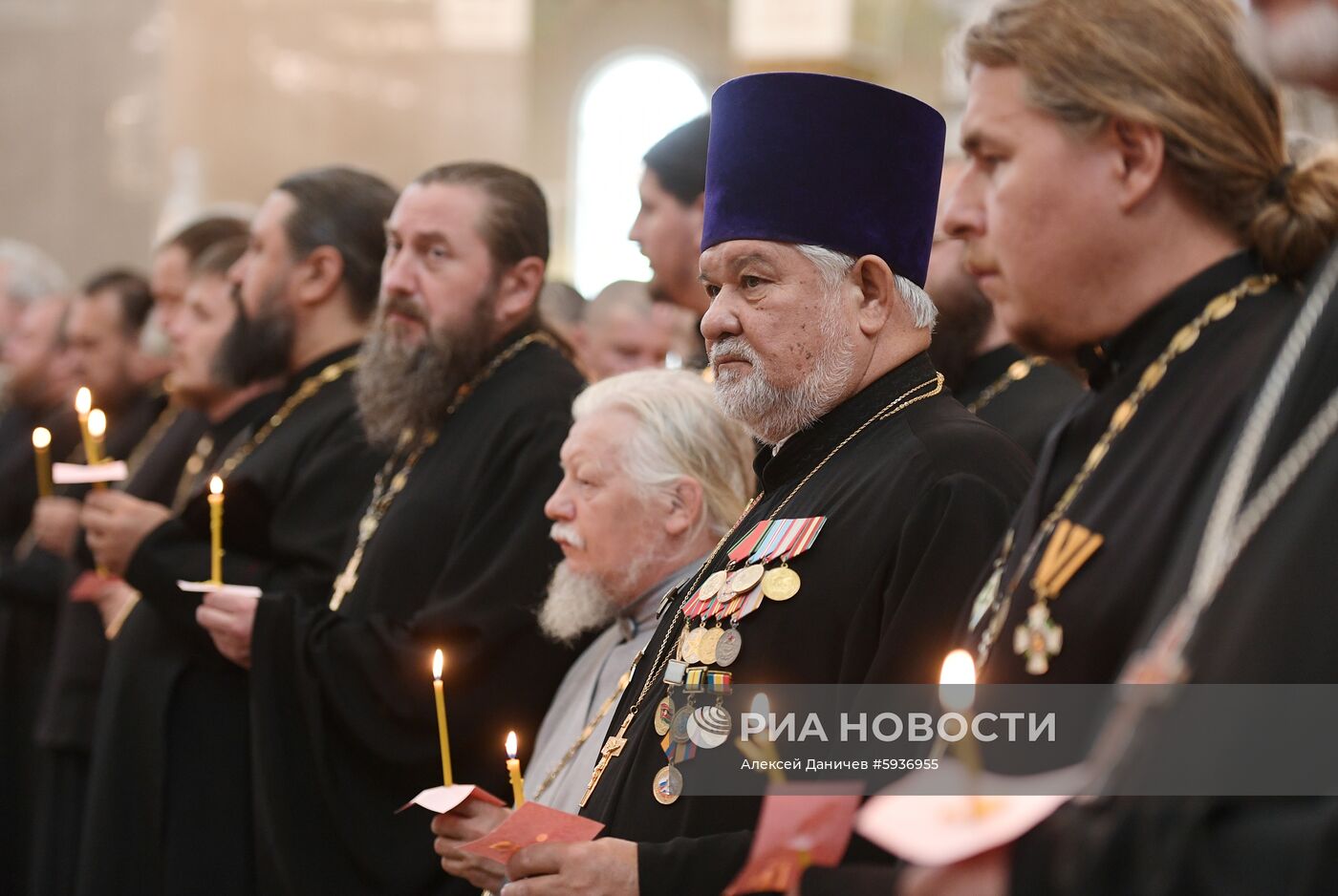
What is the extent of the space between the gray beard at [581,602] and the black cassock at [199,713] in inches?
48.3

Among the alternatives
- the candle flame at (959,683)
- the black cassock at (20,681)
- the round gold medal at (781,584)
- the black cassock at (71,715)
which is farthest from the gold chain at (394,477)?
the candle flame at (959,683)

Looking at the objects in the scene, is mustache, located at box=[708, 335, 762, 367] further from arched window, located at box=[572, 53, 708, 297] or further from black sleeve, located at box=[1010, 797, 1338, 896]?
arched window, located at box=[572, 53, 708, 297]

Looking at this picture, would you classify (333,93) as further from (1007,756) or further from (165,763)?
(1007,756)

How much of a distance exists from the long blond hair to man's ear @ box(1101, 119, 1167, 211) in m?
0.01

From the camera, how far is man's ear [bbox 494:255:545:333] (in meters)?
4.75

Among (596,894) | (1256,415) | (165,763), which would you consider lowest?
(165,763)

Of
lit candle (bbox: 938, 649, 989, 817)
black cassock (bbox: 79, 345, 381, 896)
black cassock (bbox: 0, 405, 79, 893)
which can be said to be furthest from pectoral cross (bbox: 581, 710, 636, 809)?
black cassock (bbox: 0, 405, 79, 893)

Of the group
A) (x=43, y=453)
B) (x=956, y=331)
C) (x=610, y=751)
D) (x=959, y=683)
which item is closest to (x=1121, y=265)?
(x=959, y=683)

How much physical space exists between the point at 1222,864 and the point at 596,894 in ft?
4.39

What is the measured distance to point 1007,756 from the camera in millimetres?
1975

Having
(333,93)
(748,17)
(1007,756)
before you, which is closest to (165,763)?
(1007,756)

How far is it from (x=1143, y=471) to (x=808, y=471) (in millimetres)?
1153

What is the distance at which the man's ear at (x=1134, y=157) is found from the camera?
2.03 m

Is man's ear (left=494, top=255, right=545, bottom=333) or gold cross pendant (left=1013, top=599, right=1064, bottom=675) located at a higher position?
man's ear (left=494, top=255, right=545, bottom=333)
